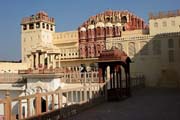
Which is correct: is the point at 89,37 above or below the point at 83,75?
above

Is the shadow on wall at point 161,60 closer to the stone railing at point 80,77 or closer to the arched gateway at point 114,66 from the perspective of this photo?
the stone railing at point 80,77

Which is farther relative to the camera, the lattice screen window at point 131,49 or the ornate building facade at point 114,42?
the lattice screen window at point 131,49

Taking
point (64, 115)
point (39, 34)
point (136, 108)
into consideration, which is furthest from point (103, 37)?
point (64, 115)

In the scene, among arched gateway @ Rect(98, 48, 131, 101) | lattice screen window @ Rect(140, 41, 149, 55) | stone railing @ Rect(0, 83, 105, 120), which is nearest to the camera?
stone railing @ Rect(0, 83, 105, 120)

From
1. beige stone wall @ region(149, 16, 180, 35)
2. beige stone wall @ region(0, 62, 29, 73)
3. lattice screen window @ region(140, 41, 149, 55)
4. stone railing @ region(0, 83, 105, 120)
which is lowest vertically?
stone railing @ region(0, 83, 105, 120)

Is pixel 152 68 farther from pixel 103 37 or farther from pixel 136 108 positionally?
pixel 136 108

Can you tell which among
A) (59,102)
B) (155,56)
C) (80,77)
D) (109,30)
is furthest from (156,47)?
(59,102)

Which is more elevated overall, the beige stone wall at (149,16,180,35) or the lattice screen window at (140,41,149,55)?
the beige stone wall at (149,16,180,35)

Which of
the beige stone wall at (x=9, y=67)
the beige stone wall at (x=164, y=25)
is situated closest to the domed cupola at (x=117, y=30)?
the beige stone wall at (x=164, y=25)

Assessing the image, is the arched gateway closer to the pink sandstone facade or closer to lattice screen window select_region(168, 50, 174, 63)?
lattice screen window select_region(168, 50, 174, 63)

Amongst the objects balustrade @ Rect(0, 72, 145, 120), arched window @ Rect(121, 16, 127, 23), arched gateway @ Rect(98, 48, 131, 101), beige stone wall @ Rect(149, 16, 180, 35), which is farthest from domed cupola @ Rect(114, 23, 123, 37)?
arched gateway @ Rect(98, 48, 131, 101)

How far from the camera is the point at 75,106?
11.5 m

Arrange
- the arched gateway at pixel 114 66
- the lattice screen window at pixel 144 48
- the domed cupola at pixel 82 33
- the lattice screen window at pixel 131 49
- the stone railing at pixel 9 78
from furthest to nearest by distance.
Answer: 1. the domed cupola at pixel 82 33
2. the lattice screen window at pixel 131 49
3. the lattice screen window at pixel 144 48
4. the stone railing at pixel 9 78
5. the arched gateway at pixel 114 66

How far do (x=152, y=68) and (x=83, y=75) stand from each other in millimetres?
9287
